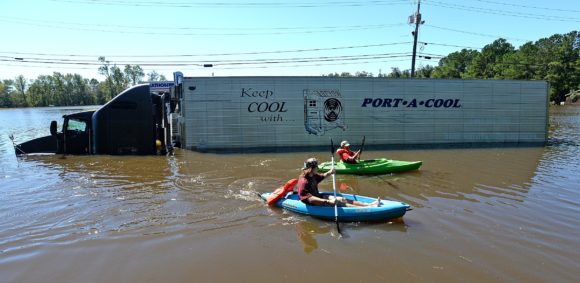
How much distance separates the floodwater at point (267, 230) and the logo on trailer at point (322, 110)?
604 centimetres

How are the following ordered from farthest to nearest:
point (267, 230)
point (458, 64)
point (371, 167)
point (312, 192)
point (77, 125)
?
1. point (458, 64)
2. point (77, 125)
3. point (371, 167)
4. point (312, 192)
5. point (267, 230)

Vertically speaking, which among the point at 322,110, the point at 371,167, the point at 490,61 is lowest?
the point at 371,167

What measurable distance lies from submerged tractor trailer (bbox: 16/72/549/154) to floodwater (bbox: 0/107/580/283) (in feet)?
12.3

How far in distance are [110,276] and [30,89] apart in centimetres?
13766

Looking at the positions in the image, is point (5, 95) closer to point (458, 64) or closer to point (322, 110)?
point (458, 64)

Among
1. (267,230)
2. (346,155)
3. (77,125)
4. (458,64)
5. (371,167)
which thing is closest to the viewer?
(267,230)

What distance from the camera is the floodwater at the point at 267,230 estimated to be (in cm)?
566

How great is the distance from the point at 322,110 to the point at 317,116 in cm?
36

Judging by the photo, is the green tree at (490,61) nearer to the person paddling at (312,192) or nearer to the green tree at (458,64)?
the green tree at (458,64)

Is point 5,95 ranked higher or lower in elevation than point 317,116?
higher

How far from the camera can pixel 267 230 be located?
744cm

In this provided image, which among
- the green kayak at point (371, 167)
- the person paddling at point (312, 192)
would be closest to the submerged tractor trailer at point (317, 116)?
the green kayak at point (371, 167)

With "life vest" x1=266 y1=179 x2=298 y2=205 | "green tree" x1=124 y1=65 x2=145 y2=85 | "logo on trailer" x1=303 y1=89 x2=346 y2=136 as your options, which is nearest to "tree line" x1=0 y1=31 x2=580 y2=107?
"green tree" x1=124 y1=65 x2=145 y2=85

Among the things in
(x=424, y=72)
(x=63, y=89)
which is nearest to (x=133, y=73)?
(x=63, y=89)
